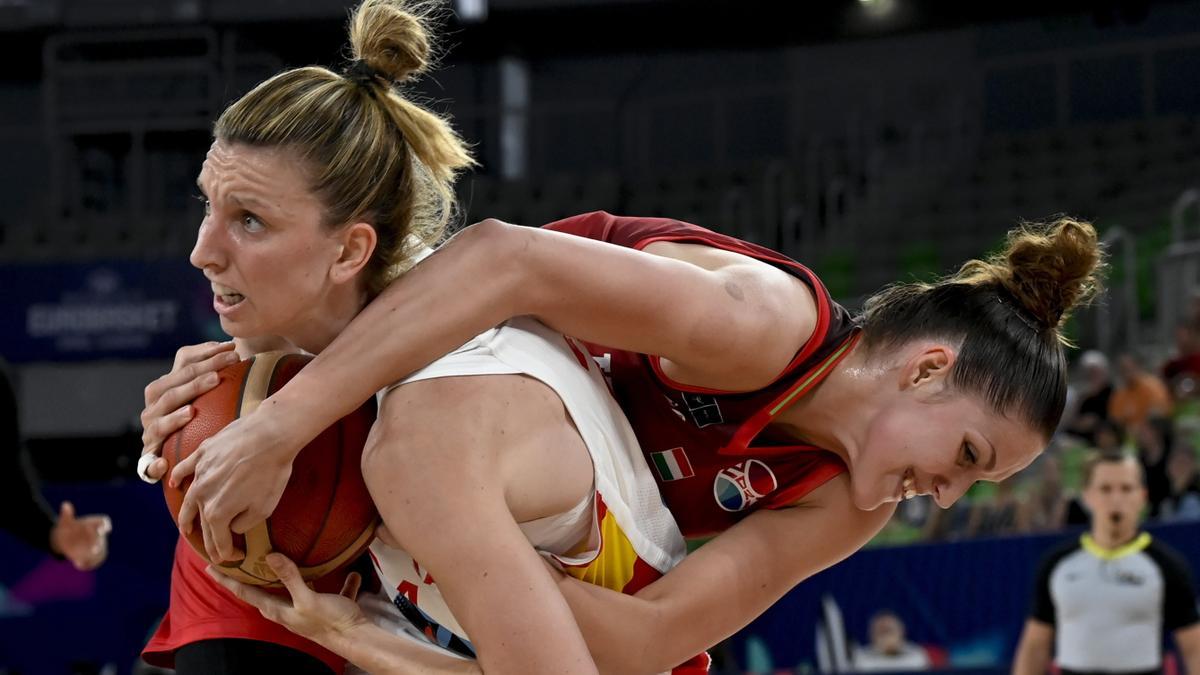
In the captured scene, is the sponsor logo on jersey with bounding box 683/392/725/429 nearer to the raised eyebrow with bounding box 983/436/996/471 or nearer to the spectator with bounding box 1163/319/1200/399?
the raised eyebrow with bounding box 983/436/996/471

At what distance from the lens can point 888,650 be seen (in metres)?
6.05

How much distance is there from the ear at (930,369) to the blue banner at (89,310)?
9191 mm

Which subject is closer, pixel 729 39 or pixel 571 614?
pixel 571 614

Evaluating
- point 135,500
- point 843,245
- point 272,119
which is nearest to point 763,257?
point 272,119

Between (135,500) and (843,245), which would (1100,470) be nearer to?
(135,500)

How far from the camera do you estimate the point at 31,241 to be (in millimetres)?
12336

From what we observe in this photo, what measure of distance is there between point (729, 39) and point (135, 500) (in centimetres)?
896

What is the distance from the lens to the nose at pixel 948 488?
2010mm

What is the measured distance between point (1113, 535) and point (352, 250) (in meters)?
3.87

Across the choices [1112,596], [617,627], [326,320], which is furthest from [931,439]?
[1112,596]

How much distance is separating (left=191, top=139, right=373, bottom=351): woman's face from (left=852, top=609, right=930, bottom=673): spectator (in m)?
4.65

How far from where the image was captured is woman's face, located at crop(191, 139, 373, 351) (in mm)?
1767

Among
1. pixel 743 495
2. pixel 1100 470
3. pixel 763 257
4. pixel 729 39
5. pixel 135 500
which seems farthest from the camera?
→ pixel 729 39

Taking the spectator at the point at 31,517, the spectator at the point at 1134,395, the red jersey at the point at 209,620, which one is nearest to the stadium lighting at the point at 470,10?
the spectator at the point at 1134,395
